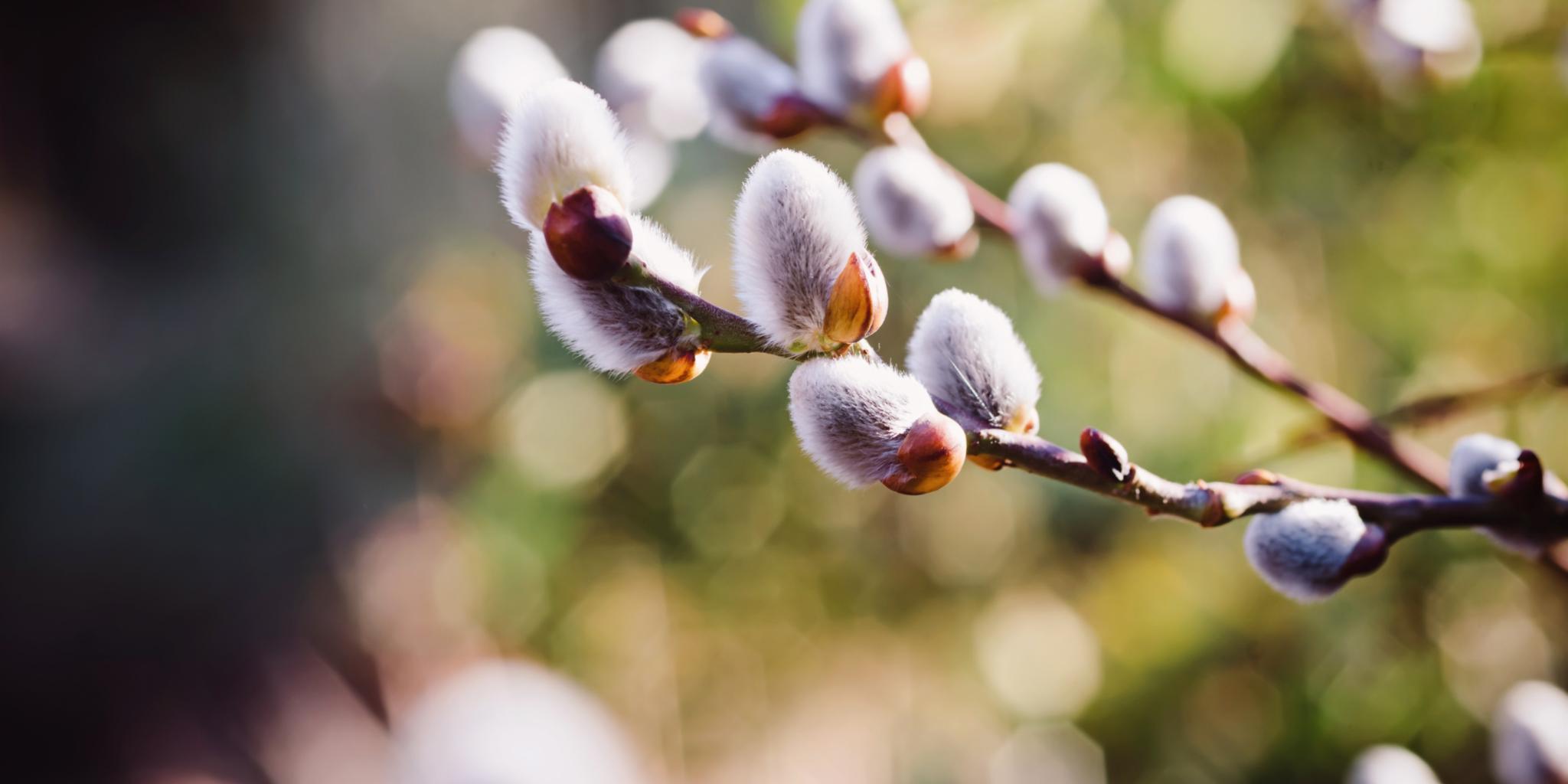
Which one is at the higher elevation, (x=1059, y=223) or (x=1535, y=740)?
(x=1059, y=223)

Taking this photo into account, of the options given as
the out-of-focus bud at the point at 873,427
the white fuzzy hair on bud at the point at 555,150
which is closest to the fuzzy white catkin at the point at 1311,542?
the out-of-focus bud at the point at 873,427

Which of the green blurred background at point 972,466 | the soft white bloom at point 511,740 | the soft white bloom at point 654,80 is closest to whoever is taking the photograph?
the soft white bloom at point 511,740

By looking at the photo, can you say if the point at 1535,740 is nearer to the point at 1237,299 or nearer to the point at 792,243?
the point at 1237,299

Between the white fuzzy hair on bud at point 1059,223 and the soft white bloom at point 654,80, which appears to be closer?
the white fuzzy hair on bud at point 1059,223

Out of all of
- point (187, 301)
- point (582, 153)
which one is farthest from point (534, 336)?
point (582, 153)

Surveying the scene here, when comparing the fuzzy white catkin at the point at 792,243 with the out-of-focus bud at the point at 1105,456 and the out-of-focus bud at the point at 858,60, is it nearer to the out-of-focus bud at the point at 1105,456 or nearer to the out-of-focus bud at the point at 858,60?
the out-of-focus bud at the point at 1105,456

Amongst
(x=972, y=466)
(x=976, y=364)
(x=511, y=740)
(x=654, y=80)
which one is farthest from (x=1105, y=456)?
(x=972, y=466)

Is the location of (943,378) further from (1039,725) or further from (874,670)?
(874,670)

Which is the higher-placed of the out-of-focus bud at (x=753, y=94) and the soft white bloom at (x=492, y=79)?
the out-of-focus bud at (x=753, y=94)
